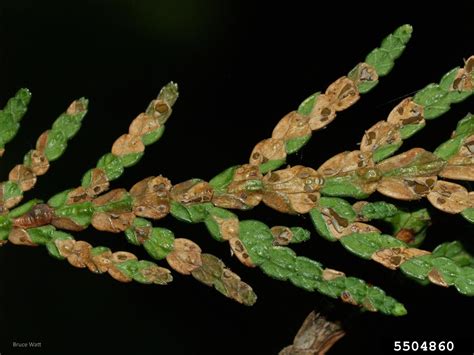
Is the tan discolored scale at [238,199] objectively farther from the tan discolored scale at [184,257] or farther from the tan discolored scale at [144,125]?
the tan discolored scale at [144,125]

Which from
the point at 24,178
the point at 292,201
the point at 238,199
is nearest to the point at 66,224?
the point at 24,178

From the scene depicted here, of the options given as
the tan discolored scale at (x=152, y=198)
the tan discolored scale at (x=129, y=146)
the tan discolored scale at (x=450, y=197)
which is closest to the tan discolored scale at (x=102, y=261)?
the tan discolored scale at (x=152, y=198)

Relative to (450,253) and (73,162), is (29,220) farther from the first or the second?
(73,162)

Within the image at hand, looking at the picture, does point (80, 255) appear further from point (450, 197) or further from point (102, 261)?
point (450, 197)

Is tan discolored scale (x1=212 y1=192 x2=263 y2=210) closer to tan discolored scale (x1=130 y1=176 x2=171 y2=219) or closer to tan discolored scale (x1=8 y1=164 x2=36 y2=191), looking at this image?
tan discolored scale (x1=130 y1=176 x2=171 y2=219)

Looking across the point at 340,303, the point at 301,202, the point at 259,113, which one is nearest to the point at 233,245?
the point at 301,202

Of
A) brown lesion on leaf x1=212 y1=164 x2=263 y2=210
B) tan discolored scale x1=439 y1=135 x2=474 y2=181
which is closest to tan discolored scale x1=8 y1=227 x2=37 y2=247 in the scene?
brown lesion on leaf x1=212 y1=164 x2=263 y2=210
